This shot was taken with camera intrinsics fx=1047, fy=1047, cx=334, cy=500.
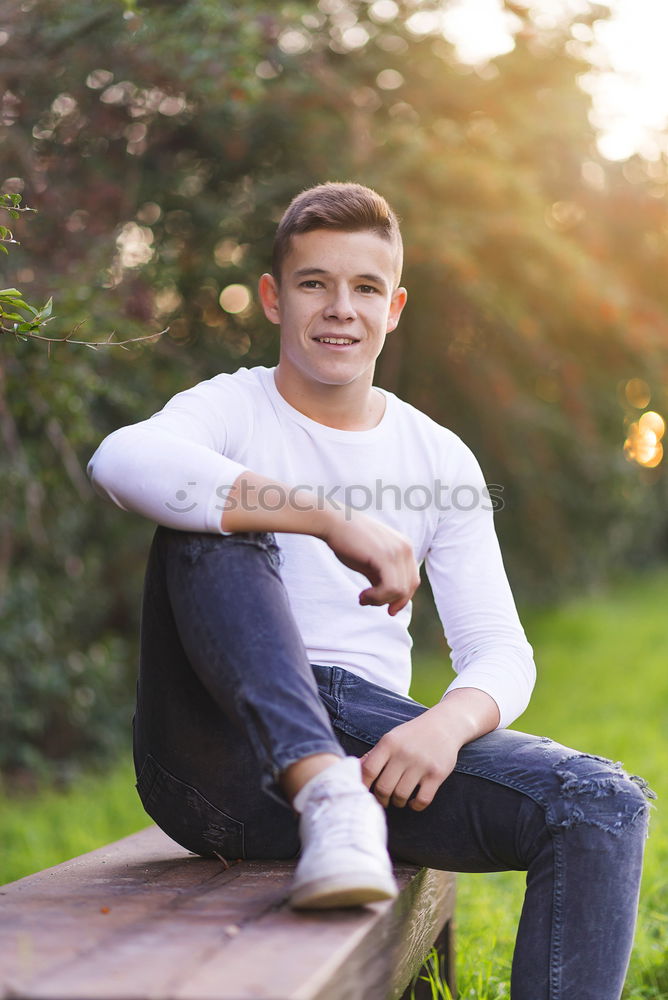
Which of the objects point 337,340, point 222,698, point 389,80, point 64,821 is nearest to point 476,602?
point 337,340

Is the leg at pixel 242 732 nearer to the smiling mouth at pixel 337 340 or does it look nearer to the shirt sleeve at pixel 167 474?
the shirt sleeve at pixel 167 474

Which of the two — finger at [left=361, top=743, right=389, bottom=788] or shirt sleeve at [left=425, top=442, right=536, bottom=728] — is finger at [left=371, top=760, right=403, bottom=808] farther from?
shirt sleeve at [left=425, top=442, right=536, bottom=728]

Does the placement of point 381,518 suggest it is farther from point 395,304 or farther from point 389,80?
point 389,80

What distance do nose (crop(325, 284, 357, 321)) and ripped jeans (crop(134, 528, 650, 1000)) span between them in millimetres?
584

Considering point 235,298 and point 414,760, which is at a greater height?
point 235,298

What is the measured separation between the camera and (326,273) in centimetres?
196

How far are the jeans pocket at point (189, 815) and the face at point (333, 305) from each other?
0.76 m

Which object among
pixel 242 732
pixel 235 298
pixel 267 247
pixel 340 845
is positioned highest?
pixel 267 247

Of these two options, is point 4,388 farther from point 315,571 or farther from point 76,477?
point 315,571

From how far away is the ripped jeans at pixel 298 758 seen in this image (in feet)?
4.55

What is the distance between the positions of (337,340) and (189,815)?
883 mm

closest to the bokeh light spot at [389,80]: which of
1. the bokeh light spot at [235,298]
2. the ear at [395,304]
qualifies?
the bokeh light spot at [235,298]

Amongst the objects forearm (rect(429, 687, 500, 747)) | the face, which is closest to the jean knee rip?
forearm (rect(429, 687, 500, 747))

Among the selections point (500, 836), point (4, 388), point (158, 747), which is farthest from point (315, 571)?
point (4, 388)
